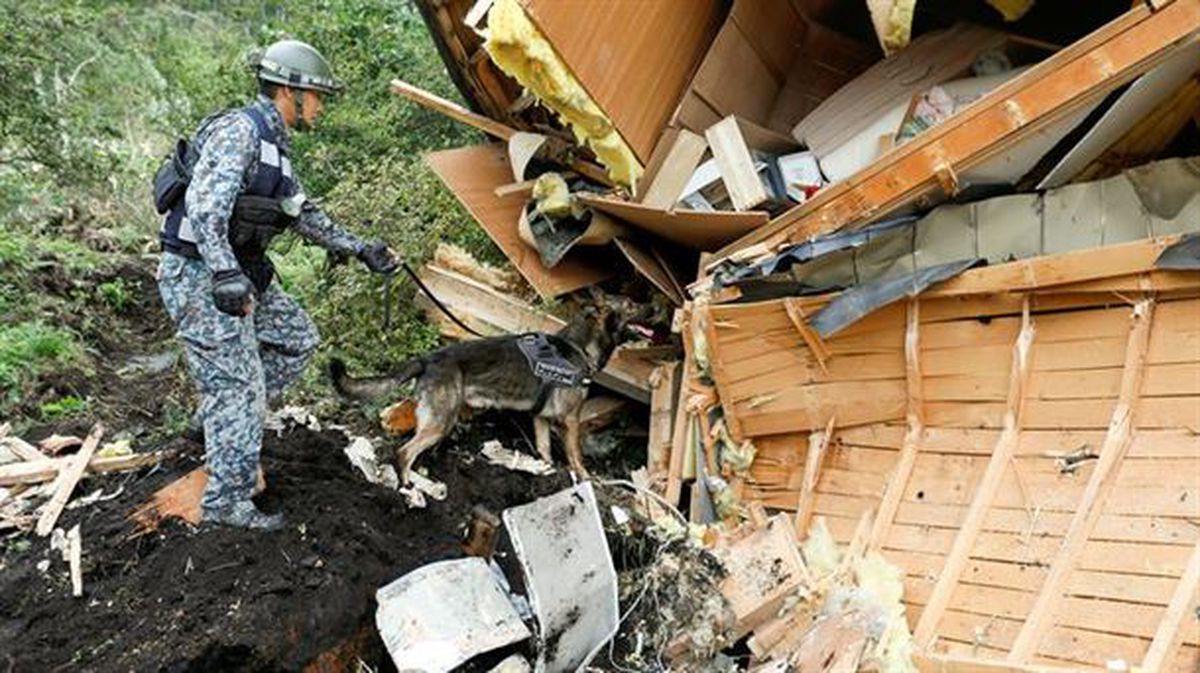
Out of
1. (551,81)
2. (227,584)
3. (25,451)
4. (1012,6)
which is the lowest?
(25,451)

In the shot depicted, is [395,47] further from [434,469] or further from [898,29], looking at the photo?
[898,29]

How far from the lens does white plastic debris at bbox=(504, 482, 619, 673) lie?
3732mm

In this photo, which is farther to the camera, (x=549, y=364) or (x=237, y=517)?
(x=549, y=364)

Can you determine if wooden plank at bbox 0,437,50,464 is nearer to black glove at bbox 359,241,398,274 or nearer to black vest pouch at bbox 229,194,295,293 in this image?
black vest pouch at bbox 229,194,295,293

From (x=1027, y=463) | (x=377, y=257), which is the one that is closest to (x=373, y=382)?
(x=377, y=257)

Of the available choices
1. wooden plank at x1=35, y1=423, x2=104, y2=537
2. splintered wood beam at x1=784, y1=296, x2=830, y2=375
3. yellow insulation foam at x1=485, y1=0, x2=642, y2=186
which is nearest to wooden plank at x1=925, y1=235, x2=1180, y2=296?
splintered wood beam at x1=784, y1=296, x2=830, y2=375

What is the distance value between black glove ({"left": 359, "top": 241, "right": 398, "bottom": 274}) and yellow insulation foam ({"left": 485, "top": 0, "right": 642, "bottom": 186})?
110cm

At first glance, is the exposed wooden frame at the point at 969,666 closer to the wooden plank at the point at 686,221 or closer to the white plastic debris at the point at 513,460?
the wooden plank at the point at 686,221

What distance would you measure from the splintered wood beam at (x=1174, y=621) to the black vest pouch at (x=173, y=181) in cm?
396

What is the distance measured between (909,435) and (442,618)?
7.32ft

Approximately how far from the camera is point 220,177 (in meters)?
3.65

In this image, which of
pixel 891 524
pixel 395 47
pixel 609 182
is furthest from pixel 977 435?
pixel 395 47

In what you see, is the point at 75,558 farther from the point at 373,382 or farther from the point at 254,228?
the point at 373,382

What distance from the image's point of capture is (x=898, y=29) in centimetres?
438
